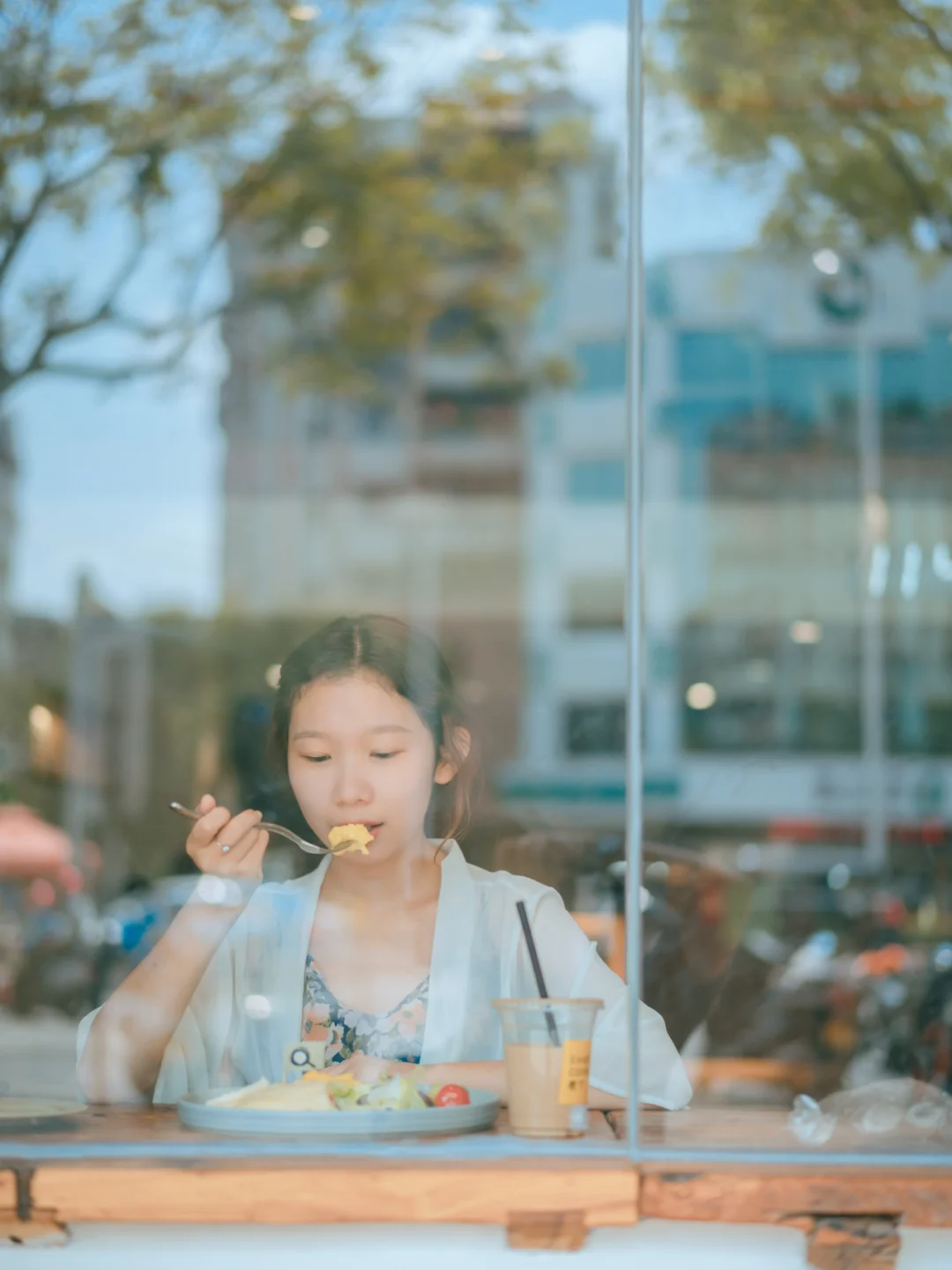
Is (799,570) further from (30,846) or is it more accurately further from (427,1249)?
(427,1249)

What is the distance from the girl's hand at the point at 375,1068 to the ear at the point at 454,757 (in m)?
0.31

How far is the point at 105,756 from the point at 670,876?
30.0 ft

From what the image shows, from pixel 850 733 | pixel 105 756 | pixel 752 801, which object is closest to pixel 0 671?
pixel 105 756

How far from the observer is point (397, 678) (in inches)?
66.3

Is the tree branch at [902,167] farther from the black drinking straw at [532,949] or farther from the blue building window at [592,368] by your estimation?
the black drinking straw at [532,949]

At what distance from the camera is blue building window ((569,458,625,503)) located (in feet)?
42.5

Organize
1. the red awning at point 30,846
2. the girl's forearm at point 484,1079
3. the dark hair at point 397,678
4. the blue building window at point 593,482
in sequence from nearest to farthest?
the girl's forearm at point 484,1079 → the dark hair at point 397,678 → the red awning at point 30,846 → the blue building window at point 593,482

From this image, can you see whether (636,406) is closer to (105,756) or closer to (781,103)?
(781,103)

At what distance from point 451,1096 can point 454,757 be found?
407 mm

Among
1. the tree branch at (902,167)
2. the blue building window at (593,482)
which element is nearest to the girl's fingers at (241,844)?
the tree branch at (902,167)

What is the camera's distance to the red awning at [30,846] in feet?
27.6

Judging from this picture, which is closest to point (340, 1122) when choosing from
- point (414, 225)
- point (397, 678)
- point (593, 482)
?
point (397, 678)

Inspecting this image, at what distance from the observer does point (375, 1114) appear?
4.57 ft

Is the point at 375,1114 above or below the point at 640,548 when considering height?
below
